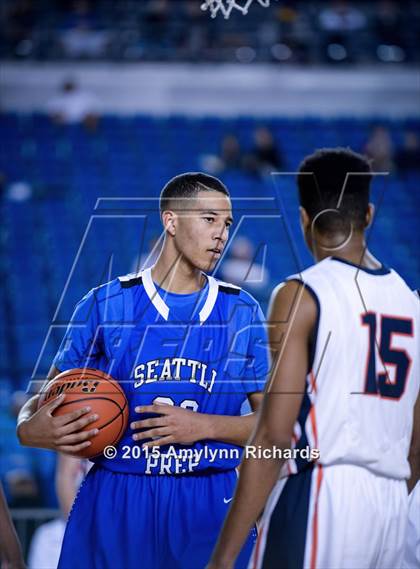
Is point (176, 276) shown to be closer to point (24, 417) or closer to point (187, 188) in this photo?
point (187, 188)

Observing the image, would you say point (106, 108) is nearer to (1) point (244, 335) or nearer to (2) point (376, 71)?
(2) point (376, 71)

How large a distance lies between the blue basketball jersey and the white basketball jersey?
670 mm

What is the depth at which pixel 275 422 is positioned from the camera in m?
3.25

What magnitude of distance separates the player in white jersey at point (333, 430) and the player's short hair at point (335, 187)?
17 centimetres

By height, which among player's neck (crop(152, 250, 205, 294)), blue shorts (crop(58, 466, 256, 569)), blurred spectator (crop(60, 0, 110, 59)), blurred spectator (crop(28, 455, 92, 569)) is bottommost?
blurred spectator (crop(28, 455, 92, 569))

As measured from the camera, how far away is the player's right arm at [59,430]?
3779 mm

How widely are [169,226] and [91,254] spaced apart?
25.5 feet

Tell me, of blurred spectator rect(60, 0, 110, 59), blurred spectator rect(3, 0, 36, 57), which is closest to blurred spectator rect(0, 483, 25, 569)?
blurred spectator rect(60, 0, 110, 59)

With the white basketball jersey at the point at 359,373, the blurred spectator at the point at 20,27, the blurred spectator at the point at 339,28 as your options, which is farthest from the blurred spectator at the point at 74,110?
the white basketball jersey at the point at 359,373

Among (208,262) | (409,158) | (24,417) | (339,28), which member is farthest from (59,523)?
(339,28)

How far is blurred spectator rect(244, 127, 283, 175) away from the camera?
45.7ft

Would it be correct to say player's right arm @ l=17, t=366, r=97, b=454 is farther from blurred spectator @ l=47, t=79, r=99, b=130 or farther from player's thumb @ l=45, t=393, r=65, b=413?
blurred spectator @ l=47, t=79, r=99, b=130

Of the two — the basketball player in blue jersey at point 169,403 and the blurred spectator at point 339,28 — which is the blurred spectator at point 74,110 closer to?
the blurred spectator at point 339,28

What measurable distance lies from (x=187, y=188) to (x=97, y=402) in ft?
3.13
